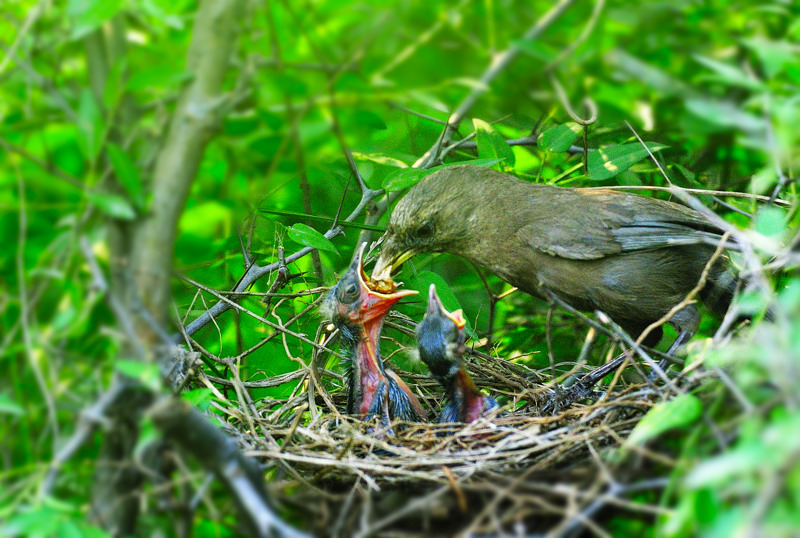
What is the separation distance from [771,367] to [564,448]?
1419 mm

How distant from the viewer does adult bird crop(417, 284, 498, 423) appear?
3.21 m

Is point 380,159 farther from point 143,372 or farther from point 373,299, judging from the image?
point 143,372


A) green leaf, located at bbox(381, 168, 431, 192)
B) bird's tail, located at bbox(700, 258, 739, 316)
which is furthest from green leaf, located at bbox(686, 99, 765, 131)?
bird's tail, located at bbox(700, 258, 739, 316)

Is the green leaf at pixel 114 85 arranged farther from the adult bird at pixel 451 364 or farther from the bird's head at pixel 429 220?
the bird's head at pixel 429 220

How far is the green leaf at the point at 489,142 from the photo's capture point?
3.38 meters

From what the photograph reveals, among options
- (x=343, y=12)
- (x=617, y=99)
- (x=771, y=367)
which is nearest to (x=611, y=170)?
(x=617, y=99)

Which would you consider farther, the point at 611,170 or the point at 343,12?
the point at 611,170

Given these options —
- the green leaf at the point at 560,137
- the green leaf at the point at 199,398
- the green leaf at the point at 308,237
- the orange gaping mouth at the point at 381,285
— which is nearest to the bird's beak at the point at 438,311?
the orange gaping mouth at the point at 381,285

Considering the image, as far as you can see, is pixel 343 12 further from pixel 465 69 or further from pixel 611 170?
pixel 611 170

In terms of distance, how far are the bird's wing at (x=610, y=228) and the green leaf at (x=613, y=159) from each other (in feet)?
0.61

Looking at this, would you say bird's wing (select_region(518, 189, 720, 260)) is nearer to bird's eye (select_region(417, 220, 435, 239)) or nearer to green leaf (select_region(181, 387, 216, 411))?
bird's eye (select_region(417, 220, 435, 239))

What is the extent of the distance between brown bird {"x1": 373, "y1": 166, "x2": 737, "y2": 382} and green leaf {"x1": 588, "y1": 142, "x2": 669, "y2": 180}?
0.19m

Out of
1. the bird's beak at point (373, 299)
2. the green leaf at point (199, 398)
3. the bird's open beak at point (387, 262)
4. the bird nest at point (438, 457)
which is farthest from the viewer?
the bird's open beak at point (387, 262)

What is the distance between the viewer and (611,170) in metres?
3.40
